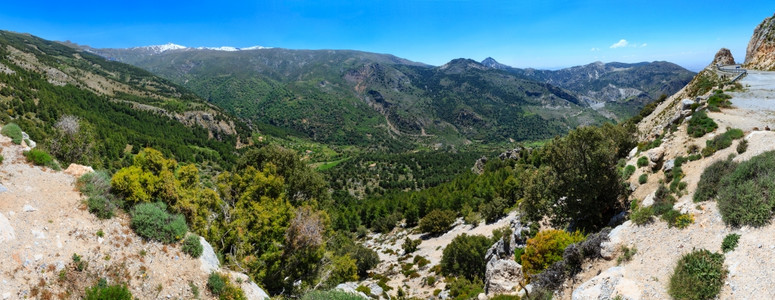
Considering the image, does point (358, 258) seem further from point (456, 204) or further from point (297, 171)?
point (456, 204)

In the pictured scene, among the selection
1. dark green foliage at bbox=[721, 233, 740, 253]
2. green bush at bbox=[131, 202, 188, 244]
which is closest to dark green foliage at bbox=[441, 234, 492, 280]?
dark green foliage at bbox=[721, 233, 740, 253]

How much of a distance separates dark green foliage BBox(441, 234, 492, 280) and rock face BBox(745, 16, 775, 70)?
53.3m

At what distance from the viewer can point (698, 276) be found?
39.2 ft

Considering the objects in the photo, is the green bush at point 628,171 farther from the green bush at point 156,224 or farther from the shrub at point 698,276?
the green bush at point 156,224

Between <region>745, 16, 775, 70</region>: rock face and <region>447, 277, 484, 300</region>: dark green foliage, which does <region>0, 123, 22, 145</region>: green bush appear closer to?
<region>447, 277, 484, 300</region>: dark green foliage

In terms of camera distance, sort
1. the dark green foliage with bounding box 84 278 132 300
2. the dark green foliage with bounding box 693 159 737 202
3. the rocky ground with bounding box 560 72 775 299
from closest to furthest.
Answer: the dark green foliage with bounding box 84 278 132 300 → the rocky ground with bounding box 560 72 775 299 → the dark green foliage with bounding box 693 159 737 202

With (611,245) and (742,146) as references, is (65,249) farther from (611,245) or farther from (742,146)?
(742,146)

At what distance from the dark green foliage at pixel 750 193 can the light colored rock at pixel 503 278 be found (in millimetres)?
11344

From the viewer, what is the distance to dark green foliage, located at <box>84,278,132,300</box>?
34.1 feet

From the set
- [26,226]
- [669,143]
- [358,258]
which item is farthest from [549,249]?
[358,258]

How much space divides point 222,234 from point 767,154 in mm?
30096

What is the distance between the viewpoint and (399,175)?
6841 inches

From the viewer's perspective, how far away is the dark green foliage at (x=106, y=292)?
10382 millimetres

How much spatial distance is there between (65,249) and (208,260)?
5133 millimetres
